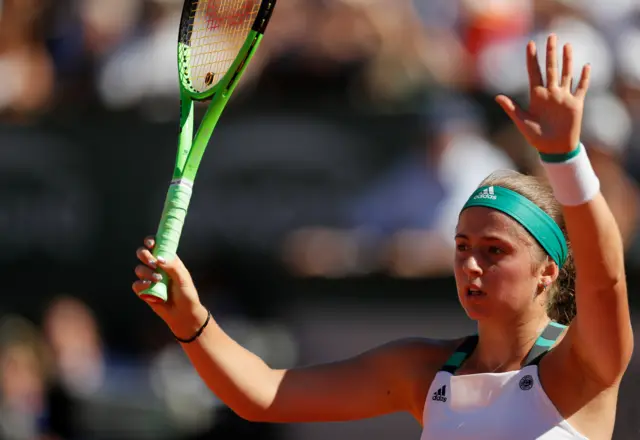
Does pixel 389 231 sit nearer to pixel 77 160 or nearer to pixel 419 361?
pixel 77 160

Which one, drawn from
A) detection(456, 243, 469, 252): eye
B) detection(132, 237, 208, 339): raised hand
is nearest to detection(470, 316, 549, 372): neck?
detection(456, 243, 469, 252): eye

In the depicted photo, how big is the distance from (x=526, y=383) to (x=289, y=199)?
447 cm

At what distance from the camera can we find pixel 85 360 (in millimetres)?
7430

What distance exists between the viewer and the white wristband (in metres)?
2.67

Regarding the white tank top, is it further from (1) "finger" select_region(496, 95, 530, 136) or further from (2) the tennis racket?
(2) the tennis racket

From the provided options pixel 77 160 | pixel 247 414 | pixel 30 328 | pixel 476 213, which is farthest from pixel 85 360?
pixel 476 213

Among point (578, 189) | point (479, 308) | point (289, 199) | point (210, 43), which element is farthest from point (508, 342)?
point (289, 199)

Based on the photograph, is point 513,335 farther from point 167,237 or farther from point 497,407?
point 167,237

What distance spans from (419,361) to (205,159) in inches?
169

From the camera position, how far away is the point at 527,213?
10.2ft

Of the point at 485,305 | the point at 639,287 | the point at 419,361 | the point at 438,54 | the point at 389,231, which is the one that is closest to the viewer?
the point at 485,305

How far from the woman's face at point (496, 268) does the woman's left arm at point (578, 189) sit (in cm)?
33

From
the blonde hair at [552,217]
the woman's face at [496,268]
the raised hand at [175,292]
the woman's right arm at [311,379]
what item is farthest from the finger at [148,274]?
the blonde hair at [552,217]

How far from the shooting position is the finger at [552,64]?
2.68m
